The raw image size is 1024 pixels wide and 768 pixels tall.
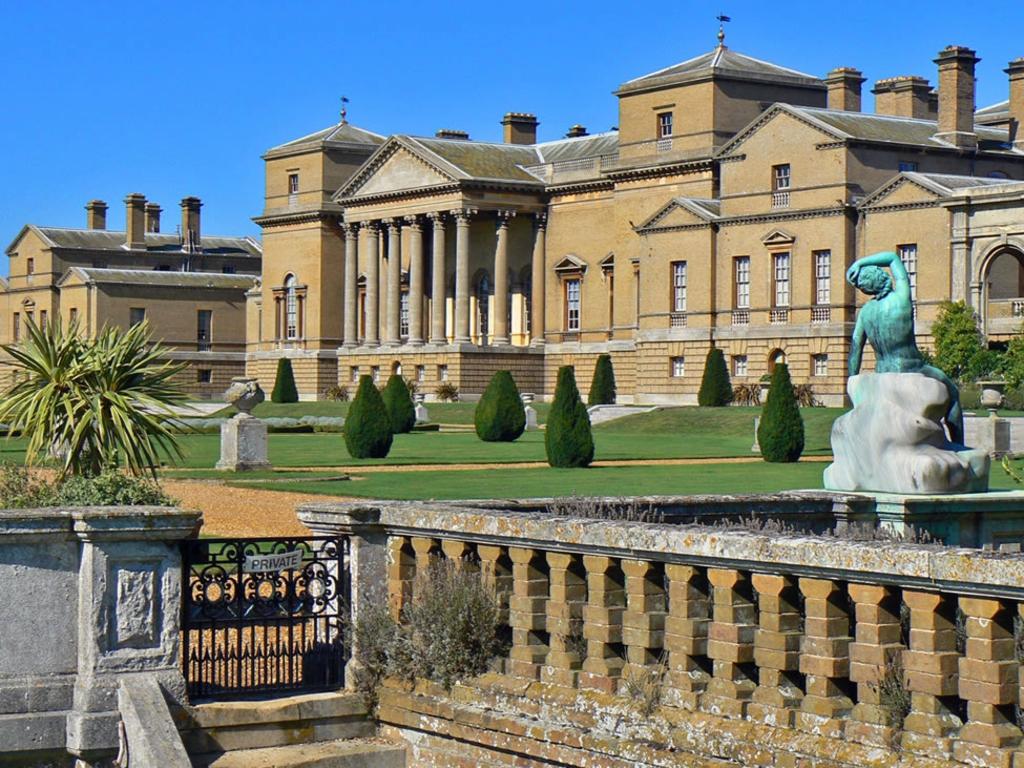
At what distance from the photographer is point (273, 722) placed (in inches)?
399

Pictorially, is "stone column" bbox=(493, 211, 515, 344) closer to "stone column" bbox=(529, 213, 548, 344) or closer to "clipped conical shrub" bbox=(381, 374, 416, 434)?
"stone column" bbox=(529, 213, 548, 344)

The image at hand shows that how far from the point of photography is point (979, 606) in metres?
7.23

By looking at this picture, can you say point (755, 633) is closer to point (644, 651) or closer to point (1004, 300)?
point (644, 651)

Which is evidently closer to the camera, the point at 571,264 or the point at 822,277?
the point at 822,277

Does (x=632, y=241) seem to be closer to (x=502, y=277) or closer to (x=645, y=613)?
(x=502, y=277)

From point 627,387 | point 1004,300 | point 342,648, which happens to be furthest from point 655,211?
point 342,648

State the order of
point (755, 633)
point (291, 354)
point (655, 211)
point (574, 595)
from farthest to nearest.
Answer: point (291, 354)
point (655, 211)
point (574, 595)
point (755, 633)

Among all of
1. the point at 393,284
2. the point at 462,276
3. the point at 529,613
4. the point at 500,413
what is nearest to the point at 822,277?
the point at 500,413

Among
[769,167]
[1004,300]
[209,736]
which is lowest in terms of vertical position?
[209,736]

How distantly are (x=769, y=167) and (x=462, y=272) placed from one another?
67.0 ft

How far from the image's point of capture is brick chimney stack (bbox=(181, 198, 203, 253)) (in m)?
116

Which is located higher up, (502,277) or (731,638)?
(502,277)

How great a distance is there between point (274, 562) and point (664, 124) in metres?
64.8

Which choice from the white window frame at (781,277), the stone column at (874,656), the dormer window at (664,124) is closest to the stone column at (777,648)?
the stone column at (874,656)
